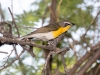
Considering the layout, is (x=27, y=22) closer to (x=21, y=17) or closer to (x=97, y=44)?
(x=21, y=17)

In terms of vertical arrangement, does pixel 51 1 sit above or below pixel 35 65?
above

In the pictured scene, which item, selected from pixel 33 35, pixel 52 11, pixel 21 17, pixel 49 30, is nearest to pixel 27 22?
pixel 21 17

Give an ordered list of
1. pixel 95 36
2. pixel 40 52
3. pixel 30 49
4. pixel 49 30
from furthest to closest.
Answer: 1. pixel 40 52
2. pixel 95 36
3. pixel 49 30
4. pixel 30 49

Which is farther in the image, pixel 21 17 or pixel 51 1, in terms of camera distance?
pixel 51 1

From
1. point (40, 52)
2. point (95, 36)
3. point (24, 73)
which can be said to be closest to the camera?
point (24, 73)

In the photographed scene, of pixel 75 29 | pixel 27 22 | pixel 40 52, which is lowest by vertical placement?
pixel 40 52

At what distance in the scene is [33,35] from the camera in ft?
3.95

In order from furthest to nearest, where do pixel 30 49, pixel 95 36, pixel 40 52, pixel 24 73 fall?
pixel 40 52
pixel 95 36
pixel 24 73
pixel 30 49

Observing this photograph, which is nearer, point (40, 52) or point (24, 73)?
point (24, 73)

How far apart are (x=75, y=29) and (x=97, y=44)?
336mm

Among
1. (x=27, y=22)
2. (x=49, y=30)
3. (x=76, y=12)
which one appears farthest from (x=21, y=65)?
(x=76, y=12)

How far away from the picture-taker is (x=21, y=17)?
1.67m

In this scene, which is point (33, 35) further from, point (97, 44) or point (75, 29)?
point (75, 29)

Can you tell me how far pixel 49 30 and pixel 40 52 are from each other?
608 millimetres
